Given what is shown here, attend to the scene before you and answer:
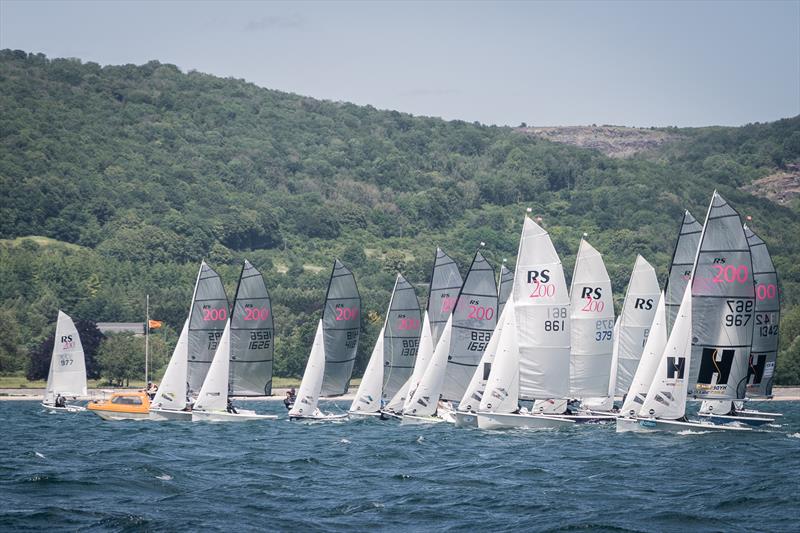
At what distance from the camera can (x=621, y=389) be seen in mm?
69688

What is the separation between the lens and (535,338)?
58.2 metres

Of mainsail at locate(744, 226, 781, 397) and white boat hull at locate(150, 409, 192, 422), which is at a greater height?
mainsail at locate(744, 226, 781, 397)

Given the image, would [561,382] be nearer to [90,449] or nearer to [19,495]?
[90,449]

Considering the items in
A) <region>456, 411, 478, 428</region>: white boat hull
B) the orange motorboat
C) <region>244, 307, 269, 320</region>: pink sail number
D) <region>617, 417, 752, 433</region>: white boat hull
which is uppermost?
<region>244, 307, 269, 320</region>: pink sail number

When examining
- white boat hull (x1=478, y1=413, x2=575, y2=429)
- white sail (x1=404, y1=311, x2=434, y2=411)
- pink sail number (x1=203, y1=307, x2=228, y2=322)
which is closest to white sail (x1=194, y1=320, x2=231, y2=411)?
pink sail number (x1=203, y1=307, x2=228, y2=322)

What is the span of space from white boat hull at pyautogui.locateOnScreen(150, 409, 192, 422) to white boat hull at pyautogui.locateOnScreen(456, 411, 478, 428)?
15.8 metres

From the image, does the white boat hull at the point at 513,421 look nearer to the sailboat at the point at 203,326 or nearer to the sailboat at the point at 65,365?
the sailboat at the point at 203,326

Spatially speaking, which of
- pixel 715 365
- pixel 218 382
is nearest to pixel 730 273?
pixel 715 365

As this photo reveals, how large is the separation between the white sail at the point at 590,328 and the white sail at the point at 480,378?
5.74 metres

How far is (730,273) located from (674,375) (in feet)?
17.8

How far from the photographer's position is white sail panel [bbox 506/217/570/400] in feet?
191

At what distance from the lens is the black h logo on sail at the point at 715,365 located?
56188mm

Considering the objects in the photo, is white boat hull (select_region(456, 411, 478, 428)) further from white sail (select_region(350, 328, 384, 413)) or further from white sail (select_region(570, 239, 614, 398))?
white sail (select_region(350, 328, 384, 413))

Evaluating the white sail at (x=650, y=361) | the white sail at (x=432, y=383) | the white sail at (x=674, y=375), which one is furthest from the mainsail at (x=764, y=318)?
the white sail at (x=432, y=383)
